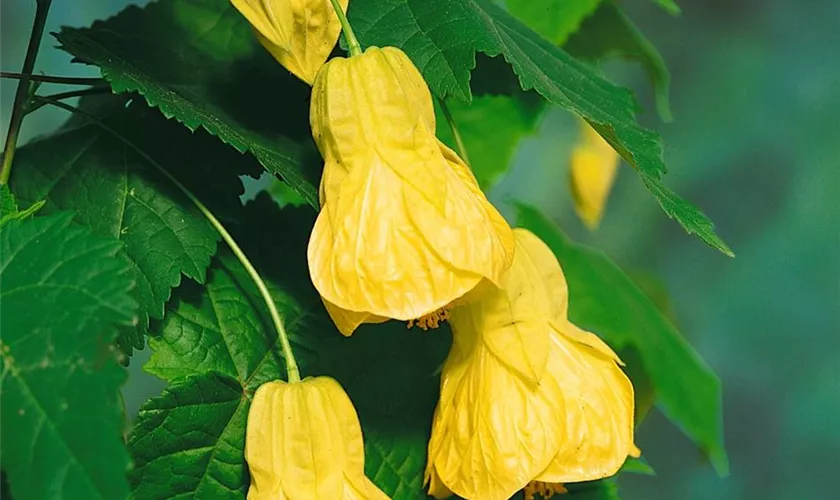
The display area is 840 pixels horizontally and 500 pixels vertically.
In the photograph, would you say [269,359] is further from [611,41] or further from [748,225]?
[748,225]

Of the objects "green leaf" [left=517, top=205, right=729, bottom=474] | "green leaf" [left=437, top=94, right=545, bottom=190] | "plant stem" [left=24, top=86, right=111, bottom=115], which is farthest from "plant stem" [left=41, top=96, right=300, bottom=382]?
"green leaf" [left=517, top=205, right=729, bottom=474]

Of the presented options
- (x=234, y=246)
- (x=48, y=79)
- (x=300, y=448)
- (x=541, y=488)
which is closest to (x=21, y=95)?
(x=48, y=79)

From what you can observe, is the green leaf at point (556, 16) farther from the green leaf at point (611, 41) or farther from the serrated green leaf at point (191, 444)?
the serrated green leaf at point (191, 444)


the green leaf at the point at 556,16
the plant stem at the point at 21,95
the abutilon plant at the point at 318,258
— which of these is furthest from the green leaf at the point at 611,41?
the plant stem at the point at 21,95

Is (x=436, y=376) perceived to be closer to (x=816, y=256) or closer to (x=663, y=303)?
(x=663, y=303)

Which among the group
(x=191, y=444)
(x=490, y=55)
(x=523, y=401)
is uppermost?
(x=490, y=55)

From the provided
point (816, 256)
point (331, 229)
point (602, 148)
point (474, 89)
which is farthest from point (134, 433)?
point (816, 256)
